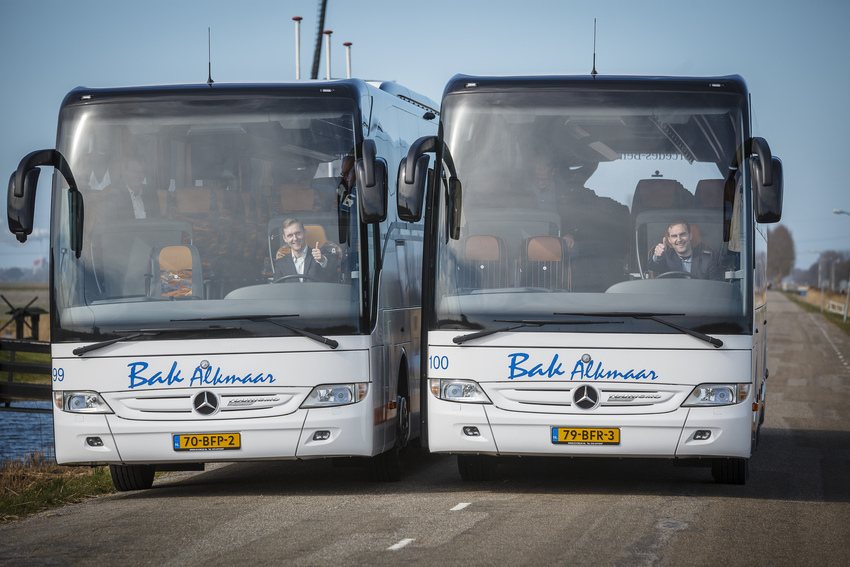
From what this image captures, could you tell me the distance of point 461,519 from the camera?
29.4 ft

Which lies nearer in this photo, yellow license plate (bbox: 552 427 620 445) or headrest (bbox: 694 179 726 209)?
yellow license plate (bbox: 552 427 620 445)

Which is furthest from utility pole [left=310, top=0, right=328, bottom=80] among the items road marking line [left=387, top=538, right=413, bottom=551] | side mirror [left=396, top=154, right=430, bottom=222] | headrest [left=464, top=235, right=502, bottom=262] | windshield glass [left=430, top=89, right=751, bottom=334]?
road marking line [left=387, top=538, right=413, bottom=551]

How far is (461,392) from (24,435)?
13604 mm

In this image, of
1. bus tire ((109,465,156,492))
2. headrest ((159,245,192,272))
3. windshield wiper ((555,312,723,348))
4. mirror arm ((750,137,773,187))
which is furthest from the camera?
bus tire ((109,465,156,492))

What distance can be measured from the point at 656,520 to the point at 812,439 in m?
8.13

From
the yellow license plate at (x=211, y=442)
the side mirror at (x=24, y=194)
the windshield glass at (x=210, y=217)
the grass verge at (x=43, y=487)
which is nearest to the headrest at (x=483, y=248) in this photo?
the windshield glass at (x=210, y=217)

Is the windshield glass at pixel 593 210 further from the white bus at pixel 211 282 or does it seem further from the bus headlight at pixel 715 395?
the white bus at pixel 211 282

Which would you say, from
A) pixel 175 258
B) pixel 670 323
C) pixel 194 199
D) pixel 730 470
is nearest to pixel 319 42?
pixel 194 199

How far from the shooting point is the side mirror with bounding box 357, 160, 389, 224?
9.59 meters

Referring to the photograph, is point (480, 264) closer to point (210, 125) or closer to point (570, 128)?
point (570, 128)

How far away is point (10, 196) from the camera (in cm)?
959

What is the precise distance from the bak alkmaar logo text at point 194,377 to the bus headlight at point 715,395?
11.1ft

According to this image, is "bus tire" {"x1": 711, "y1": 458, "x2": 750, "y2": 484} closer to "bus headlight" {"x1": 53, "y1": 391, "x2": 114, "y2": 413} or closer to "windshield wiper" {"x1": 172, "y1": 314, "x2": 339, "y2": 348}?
"windshield wiper" {"x1": 172, "y1": 314, "x2": 339, "y2": 348}

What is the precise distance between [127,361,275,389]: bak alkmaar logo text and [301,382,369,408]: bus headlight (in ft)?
1.16
